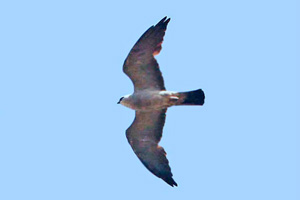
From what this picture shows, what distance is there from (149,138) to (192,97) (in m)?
1.67

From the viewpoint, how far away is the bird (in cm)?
1797

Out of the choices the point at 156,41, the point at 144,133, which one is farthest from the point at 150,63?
the point at 144,133

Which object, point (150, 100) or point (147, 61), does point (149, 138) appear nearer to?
point (150, 100)

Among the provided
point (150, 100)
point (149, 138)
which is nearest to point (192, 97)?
point (150, 100)

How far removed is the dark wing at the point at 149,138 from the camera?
61.3 feet

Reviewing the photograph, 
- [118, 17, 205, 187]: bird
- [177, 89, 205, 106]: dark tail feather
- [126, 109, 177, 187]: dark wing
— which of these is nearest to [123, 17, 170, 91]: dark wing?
[118, 17, 205, 187]: bird

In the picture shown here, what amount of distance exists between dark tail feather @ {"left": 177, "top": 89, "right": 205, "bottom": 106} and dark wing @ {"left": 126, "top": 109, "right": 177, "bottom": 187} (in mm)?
794

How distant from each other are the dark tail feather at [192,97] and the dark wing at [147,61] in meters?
0.56

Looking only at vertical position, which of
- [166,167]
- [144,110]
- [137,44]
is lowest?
[166,167]

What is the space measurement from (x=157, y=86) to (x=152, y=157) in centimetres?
178

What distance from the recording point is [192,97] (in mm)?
18156

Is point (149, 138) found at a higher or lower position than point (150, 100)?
lower

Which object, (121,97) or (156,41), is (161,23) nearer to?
(156,41)

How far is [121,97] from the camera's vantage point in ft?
61.7
